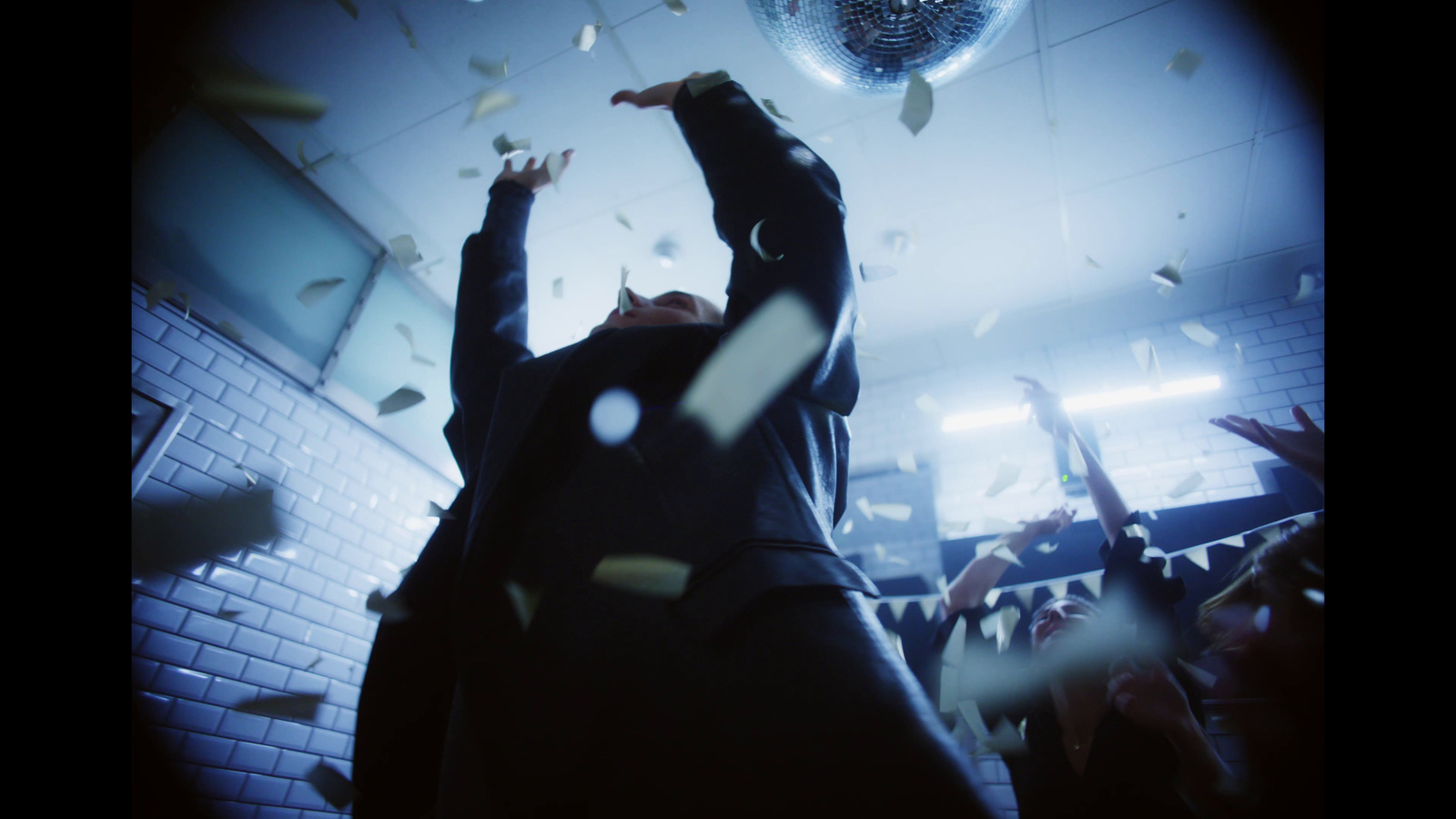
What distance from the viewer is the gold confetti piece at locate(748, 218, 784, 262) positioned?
0.80 metres

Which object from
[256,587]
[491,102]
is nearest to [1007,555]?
[491,102]

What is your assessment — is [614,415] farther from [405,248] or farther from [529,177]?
[405,248]

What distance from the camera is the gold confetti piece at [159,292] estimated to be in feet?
7.53

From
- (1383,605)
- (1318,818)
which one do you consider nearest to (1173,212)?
(1318,818)

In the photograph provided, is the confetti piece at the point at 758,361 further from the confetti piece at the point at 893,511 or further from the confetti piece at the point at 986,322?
the confetti piece at the point at 986,322

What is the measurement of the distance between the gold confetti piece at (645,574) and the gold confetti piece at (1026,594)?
2.64m

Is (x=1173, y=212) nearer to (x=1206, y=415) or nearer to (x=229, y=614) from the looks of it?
(x=1206, y=415)

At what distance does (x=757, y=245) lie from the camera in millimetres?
818

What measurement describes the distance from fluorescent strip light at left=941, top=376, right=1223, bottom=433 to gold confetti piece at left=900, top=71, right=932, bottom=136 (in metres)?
2.43

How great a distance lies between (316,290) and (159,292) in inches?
25.8

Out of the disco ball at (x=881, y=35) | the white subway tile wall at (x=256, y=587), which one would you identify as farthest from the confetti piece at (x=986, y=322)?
the white subway tile wall at (x=256, y=587)

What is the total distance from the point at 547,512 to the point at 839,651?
42cm

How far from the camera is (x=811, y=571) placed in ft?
1.74

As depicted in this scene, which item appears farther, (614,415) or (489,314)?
(489,314)
